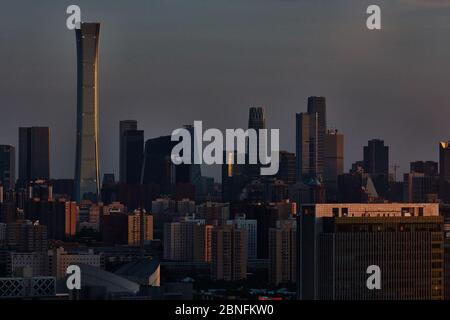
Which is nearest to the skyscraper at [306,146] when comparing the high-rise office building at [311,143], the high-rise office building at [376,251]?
the high-rise office building at [311,143]

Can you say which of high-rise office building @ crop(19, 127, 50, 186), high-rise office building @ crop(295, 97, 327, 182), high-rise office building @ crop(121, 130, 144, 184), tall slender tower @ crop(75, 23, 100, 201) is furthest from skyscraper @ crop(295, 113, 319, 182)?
tall slender tower @ crop(75, 23, 100, 201)

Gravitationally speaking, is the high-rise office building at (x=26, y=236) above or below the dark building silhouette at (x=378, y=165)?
below

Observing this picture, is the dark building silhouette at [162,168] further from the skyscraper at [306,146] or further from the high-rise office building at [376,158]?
the high-rise office building at [376,158]

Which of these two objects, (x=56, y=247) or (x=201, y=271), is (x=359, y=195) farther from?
(x=56, y=247)

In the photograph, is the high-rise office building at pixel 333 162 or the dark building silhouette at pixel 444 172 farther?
the high-rise office building at pixel 333 162

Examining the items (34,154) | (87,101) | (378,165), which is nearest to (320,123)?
(378,165)

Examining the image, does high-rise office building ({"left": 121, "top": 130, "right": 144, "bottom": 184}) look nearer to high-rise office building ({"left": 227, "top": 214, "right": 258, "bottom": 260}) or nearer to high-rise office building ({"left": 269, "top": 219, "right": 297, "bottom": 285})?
high-rise office building ({"left": 227, "top": 214, "right": 258, "bottom": 260})
